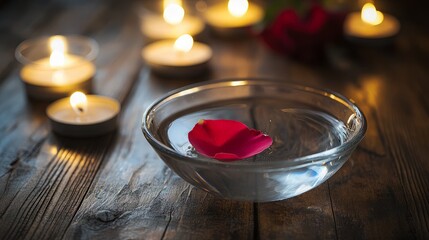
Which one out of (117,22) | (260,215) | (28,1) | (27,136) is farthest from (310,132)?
(28,1)

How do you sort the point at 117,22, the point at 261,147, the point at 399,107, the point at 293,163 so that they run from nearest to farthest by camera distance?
the point at 293,163 → the point at 261,147 → the point at 399,107 → the point at 117,22

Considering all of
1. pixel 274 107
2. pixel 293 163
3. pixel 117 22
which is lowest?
pixel 117 22

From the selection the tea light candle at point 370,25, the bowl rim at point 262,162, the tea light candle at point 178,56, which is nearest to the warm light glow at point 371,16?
the tea light candle at point 370,25

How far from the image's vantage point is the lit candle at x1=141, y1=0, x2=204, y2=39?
4.62 feet

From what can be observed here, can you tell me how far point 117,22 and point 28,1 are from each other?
265mm

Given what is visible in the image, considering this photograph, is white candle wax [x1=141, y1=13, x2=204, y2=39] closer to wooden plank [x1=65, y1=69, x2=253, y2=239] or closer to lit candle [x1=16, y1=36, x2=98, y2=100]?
lit candle [x1=16, y1=36, x2=98, y2=100]

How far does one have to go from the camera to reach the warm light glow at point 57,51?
1.22 meters

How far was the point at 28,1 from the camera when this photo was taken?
163 centimetres

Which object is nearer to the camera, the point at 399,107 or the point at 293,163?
the point at 293,163

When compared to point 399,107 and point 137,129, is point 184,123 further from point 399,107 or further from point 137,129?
point 399,107

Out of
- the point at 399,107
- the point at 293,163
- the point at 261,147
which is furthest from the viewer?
the point at 399,107

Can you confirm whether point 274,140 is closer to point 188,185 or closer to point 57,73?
point 188,185

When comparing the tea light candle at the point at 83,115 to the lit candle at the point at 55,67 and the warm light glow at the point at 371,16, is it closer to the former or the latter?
the lit candle at the point at 55,67

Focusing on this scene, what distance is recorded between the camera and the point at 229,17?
1.53 meters
